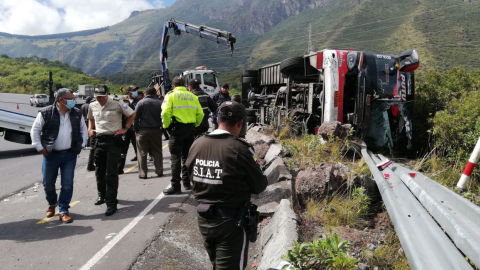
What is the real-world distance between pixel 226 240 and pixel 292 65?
7.94 metres

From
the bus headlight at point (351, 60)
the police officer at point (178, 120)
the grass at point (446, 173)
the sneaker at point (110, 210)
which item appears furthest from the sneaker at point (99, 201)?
the bus headlight at point (351, 60)

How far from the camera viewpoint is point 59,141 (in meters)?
5.32

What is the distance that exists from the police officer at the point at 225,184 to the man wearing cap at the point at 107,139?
10.9ft

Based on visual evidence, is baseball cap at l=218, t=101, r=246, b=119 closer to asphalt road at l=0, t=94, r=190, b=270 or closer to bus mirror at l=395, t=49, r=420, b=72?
asphalt road at l=0, t=94, r=190, b=270

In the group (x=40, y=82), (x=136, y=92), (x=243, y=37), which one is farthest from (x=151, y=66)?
(x=136, y=92)

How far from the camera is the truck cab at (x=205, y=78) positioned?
1863cm

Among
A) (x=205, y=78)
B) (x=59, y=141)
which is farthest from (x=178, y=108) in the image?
(x=205, y=78)

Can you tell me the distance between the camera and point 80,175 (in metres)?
8.45

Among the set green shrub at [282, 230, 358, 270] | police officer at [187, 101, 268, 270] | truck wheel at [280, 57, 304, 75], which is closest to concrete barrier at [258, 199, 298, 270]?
green shrub at [282, 230, 358, 270]

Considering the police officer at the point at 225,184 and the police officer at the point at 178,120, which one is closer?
the police officer at the point at 225,184

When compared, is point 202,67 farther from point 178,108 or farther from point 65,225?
point 65,225

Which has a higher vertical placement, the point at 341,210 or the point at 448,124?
the point at 448,124

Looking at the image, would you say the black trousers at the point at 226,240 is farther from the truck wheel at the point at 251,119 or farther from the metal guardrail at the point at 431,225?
the truck wheel at the point at 251,119

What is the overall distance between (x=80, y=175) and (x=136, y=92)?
291cm
